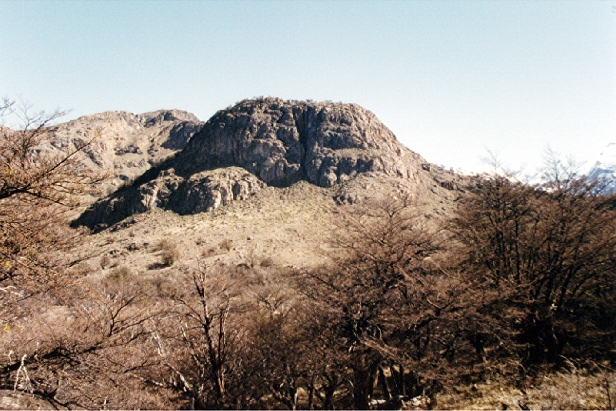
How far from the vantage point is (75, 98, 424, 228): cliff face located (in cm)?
6656

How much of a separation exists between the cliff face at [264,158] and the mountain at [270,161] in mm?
200

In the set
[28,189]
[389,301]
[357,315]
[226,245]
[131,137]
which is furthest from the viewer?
[131,137]

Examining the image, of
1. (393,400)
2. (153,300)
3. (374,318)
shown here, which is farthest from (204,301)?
(153,300)

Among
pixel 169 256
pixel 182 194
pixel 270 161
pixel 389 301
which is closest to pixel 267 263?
pixel 169 256

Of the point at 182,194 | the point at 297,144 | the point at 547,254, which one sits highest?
the point at 297,144

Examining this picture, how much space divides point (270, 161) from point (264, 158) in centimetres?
190

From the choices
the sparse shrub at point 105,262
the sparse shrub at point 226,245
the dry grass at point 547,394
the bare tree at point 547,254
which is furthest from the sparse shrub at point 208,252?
the dry grass at point 547,394

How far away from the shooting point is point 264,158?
7269cm

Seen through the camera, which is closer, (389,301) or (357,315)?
(357,315)

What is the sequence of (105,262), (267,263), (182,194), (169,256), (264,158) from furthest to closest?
1. (264,158)
2. (182,194)
3. (105,262)
4. (169,256)
5. (267,263)

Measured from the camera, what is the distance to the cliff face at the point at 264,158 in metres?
66.6

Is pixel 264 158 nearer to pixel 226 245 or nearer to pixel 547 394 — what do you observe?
pixel 226 245

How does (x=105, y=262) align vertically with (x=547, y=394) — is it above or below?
above

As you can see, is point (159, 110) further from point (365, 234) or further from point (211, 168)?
point (365, 234)
